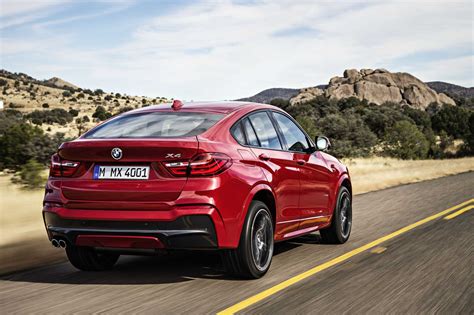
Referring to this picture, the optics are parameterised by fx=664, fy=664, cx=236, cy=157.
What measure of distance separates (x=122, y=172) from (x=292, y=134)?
2691 mm

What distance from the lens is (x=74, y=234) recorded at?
593 centimetres

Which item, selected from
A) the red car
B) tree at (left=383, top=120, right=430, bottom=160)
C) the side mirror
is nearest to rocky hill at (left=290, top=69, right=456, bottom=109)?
tree at (left=383, top=120, right=430, bottom=160)

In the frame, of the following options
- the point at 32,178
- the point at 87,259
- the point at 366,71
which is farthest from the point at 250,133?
the point at 366,71

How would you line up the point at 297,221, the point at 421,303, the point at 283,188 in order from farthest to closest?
the point at 297,221
the point at 283,188
the point at 421,303

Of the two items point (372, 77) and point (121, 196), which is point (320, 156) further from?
point (372, 77)

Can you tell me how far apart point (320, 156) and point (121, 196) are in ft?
11.4

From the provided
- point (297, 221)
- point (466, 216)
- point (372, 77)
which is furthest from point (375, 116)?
point (372, 77)

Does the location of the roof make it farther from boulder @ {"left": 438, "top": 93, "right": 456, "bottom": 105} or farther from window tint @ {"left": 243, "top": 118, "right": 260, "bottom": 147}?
boulder @ {"left": 438, "top": 93, "right": 456, "bottom": 105}

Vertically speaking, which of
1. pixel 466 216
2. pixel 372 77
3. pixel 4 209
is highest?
pixel 372 77

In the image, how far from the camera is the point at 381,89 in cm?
14150

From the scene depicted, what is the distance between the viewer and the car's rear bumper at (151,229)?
5652 mm

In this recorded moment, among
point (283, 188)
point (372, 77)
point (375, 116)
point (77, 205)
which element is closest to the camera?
point (77, 205)

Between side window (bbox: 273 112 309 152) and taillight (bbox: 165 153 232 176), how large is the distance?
1.90 meters

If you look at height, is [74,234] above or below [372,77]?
below
